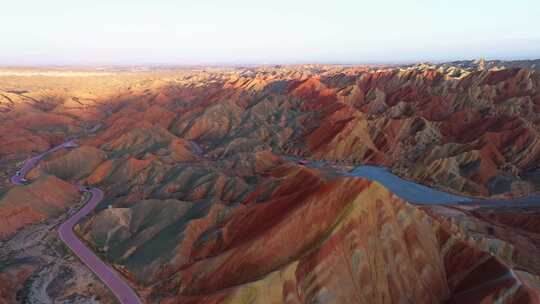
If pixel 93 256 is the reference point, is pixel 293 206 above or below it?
above

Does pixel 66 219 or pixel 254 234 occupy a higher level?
pixel 254 234

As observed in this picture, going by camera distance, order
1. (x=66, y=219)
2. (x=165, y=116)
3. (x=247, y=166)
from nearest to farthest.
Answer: (x=66, y=219), (x=247, y=166), (x=165, y=116)

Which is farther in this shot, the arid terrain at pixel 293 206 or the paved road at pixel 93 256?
the paved road at pixel 93 256

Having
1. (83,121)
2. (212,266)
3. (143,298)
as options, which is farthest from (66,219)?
(83,121)

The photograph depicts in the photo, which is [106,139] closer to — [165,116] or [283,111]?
[165,116]

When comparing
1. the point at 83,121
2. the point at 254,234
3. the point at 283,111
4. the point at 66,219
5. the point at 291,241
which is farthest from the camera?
the point at 83,121

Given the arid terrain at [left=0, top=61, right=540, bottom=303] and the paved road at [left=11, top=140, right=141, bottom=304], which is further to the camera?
the paved road at [left=11, top=140, right=141, bottom=304]

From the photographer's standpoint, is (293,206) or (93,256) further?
(93,256)

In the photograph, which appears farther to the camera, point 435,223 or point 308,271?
point 435,223
